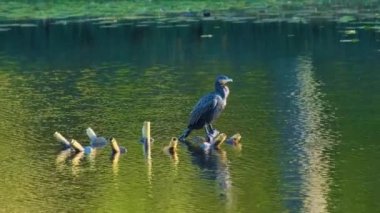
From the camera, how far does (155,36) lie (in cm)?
4094

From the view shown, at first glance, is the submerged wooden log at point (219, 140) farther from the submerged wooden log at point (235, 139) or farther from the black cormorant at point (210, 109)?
the black cormorant at point (210, 109)

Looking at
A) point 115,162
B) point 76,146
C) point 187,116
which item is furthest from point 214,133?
point 187,116

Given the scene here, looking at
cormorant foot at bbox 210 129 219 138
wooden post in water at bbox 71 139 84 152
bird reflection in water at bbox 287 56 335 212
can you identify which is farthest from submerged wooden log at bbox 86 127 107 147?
bird reflection in water at bbox 287 56 335 212

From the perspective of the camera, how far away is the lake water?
1566 cm

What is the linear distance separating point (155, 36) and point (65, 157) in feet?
73.6

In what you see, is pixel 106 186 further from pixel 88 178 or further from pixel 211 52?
pixel 211 52

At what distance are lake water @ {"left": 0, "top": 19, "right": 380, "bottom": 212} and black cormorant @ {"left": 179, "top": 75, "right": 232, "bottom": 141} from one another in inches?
21.1

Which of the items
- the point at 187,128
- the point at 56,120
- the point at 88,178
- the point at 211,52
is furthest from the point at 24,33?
the point at 88,178

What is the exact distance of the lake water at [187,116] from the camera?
A: 15656 millimetres

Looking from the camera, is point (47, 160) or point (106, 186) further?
point (47, 160)

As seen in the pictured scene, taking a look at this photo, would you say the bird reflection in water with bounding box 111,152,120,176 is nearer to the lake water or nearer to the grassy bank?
the lake water

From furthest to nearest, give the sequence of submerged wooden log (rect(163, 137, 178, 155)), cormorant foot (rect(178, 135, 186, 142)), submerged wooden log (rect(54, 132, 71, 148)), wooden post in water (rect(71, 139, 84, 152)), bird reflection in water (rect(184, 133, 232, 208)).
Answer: cormorant foot (rect(178, 135, 186, 142)) → submerged wooden log (rect(54, 132, 71, 148)) → wooden post in water (rect(71, 139, 84, 152)) → submerged wooden log (rect(163, 137, 178, 155)) → bird reflection in water (rect(184, 133, 232, 208))

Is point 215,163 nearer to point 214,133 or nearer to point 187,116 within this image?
point 214,133

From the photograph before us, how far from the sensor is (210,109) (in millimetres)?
19562
